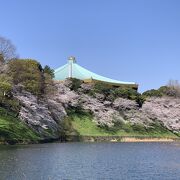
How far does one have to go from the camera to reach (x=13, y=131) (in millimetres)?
45094

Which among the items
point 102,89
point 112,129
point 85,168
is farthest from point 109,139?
point 85,168

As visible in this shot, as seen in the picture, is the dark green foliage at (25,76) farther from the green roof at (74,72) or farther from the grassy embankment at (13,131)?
the green roof at (74,72)

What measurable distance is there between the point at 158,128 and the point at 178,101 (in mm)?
9554

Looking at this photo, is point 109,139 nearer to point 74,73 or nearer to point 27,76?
point 27,76

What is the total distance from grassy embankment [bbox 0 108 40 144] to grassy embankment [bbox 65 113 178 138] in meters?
11.5

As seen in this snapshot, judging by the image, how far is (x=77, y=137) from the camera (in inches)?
2223

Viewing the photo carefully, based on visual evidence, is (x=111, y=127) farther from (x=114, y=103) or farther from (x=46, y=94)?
(x=46, y=94)

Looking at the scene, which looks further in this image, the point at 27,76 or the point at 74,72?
the point at 74,72

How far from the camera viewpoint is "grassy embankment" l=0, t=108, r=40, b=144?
4256 centimetres

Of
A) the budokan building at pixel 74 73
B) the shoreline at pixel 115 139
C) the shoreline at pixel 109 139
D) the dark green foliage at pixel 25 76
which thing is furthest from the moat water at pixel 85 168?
the budokan building at pixel 74 73

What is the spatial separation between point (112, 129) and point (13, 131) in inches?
919

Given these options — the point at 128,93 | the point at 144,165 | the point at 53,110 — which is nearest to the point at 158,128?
the point at 128,93

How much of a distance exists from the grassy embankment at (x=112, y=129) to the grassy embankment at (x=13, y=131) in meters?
11.5

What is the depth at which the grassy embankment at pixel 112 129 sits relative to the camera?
6068cm
